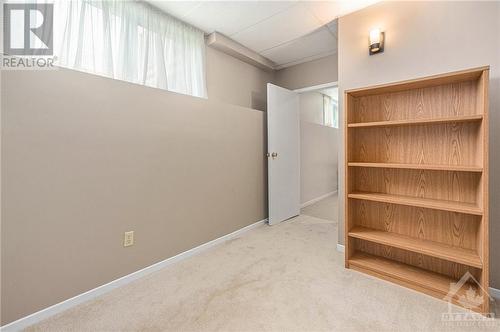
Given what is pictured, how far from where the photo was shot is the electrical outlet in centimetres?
184

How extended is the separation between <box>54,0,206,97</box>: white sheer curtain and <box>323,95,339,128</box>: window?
3.64m

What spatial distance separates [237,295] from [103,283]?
1.04 meters

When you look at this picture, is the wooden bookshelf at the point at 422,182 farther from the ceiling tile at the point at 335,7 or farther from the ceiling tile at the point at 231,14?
the ceiling tile at the point at 231,14

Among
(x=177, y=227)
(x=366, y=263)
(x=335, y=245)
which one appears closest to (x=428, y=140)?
(x=366, y=263)

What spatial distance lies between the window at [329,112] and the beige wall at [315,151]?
160 mm

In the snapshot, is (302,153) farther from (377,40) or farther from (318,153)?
(377,40)

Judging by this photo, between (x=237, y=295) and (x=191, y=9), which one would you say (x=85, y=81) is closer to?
(x=191, y=9)

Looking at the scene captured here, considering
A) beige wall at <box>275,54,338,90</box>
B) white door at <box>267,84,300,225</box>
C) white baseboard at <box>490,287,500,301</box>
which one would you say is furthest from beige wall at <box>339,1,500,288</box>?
white door at <box>267,84,300,225</box>

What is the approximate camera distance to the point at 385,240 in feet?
6.07

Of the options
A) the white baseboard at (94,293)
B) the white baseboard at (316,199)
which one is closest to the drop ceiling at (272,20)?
the white baseboard at (94,293)

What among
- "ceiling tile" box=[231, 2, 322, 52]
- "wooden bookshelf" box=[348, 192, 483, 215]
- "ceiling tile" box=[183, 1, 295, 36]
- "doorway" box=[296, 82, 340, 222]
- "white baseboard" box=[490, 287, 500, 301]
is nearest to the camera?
"wooden bookshelf" box=[348, 192, 483, 215]

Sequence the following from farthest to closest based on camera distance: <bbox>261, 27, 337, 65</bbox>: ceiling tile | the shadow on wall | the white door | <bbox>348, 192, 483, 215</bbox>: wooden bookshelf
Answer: the shadow on wall → the white door → <bbox>261, 27, 337, 65</bbox>: ceiling tile → <bbox>348, 192, 483, 215</bbox>: wooden bookshelf

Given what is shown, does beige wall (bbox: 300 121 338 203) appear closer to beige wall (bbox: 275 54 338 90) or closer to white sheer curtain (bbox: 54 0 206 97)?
beige wall (bbox: 275 54 338 90)

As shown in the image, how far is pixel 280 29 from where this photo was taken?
8.50 feet
